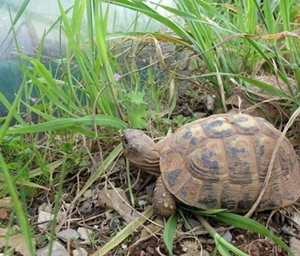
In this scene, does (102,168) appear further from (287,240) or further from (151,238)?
(287,240)

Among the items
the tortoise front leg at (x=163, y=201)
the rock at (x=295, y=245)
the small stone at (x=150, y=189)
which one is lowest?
the rock at (x=295, y=245)

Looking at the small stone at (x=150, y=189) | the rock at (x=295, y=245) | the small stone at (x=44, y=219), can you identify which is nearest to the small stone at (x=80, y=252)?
the small stone at (x=44, y=219)

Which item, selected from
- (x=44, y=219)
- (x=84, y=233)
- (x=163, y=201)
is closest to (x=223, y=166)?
(x=163, y=201)

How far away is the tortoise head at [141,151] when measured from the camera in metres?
1.25

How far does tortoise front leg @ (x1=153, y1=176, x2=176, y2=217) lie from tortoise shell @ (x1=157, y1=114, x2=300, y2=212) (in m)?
0.02

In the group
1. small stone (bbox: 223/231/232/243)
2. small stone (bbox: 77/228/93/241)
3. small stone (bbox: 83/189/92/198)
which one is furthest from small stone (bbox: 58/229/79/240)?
small stone (bbox: 223/231/232/243)

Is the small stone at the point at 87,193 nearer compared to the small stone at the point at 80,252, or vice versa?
the small stone at the point at 80,252

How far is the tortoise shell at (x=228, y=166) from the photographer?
1.17 metres

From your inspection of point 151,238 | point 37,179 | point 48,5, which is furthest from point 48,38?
point 151,238

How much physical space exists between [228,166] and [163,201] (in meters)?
0.19

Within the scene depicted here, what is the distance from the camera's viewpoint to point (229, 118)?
124 centimetres

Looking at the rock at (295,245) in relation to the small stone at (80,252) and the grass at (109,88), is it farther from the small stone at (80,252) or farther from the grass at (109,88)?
the small stone at (80,252)

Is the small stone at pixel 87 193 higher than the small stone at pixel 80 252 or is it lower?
higher

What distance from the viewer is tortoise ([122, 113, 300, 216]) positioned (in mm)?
1166
